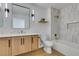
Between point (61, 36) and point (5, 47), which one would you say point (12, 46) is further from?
point (61, 36)

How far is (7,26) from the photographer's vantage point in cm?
256

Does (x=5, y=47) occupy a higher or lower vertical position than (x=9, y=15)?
lower

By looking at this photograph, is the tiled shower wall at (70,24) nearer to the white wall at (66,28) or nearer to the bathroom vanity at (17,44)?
the white wall at (66,28)

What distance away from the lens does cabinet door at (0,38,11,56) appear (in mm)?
1933

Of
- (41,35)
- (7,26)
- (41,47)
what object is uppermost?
(7,26)

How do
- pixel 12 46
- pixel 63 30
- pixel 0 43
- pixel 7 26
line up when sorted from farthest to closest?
1. pixel 63 30
2. pixel 7 26
3. pixel 12 46
4. pixel 0 43

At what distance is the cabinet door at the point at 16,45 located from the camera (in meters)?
2.17

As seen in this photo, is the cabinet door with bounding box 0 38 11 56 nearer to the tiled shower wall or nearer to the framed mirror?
the framed mirror

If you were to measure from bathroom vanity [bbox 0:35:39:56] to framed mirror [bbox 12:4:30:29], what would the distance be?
594 millimetres

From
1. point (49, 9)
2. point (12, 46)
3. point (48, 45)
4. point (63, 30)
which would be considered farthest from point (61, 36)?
point (12, 46)

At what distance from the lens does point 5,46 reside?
6.53 feet

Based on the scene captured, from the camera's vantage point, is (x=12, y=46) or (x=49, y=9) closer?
(x=12, y=46)

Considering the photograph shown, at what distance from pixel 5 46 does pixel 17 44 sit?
1.14 feet

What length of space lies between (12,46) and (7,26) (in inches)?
28.7
